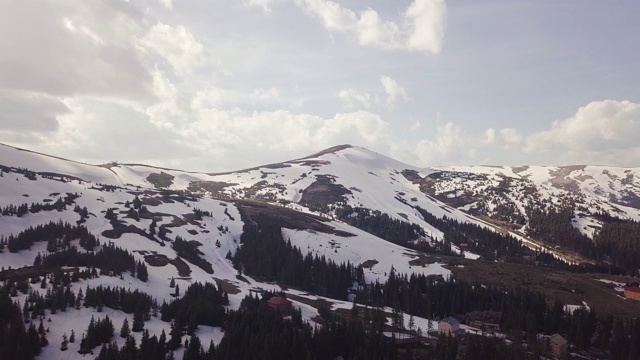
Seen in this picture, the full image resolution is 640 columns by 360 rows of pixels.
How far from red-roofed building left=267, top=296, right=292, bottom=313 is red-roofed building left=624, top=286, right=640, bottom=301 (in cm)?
13609

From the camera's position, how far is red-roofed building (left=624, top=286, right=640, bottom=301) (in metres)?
173

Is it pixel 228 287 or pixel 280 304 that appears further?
pixel 228 287

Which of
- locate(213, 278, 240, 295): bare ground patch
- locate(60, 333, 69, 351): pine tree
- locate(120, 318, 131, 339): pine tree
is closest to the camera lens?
locate(60, 333, 69, 351): pine tree

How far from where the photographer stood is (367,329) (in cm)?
13050

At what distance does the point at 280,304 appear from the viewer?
144375 mm

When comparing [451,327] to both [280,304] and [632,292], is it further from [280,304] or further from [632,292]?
[632,292]

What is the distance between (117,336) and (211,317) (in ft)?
84.3

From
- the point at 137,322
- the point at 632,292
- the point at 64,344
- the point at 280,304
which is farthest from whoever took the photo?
the point at 632,292

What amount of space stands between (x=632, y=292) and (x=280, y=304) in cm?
14034

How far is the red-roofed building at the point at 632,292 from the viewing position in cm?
17262

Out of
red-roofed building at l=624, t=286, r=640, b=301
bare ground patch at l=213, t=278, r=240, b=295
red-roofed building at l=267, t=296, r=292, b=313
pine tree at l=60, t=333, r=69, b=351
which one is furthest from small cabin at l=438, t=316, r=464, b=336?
pine tree at l=60, t=333, r=69, b=351

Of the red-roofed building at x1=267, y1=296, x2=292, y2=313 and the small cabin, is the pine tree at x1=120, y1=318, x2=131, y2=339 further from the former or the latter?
the small cabin

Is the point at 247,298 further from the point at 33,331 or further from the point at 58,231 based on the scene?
the point at 58,231

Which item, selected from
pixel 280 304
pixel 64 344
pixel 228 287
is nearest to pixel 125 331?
pixel 64 344
